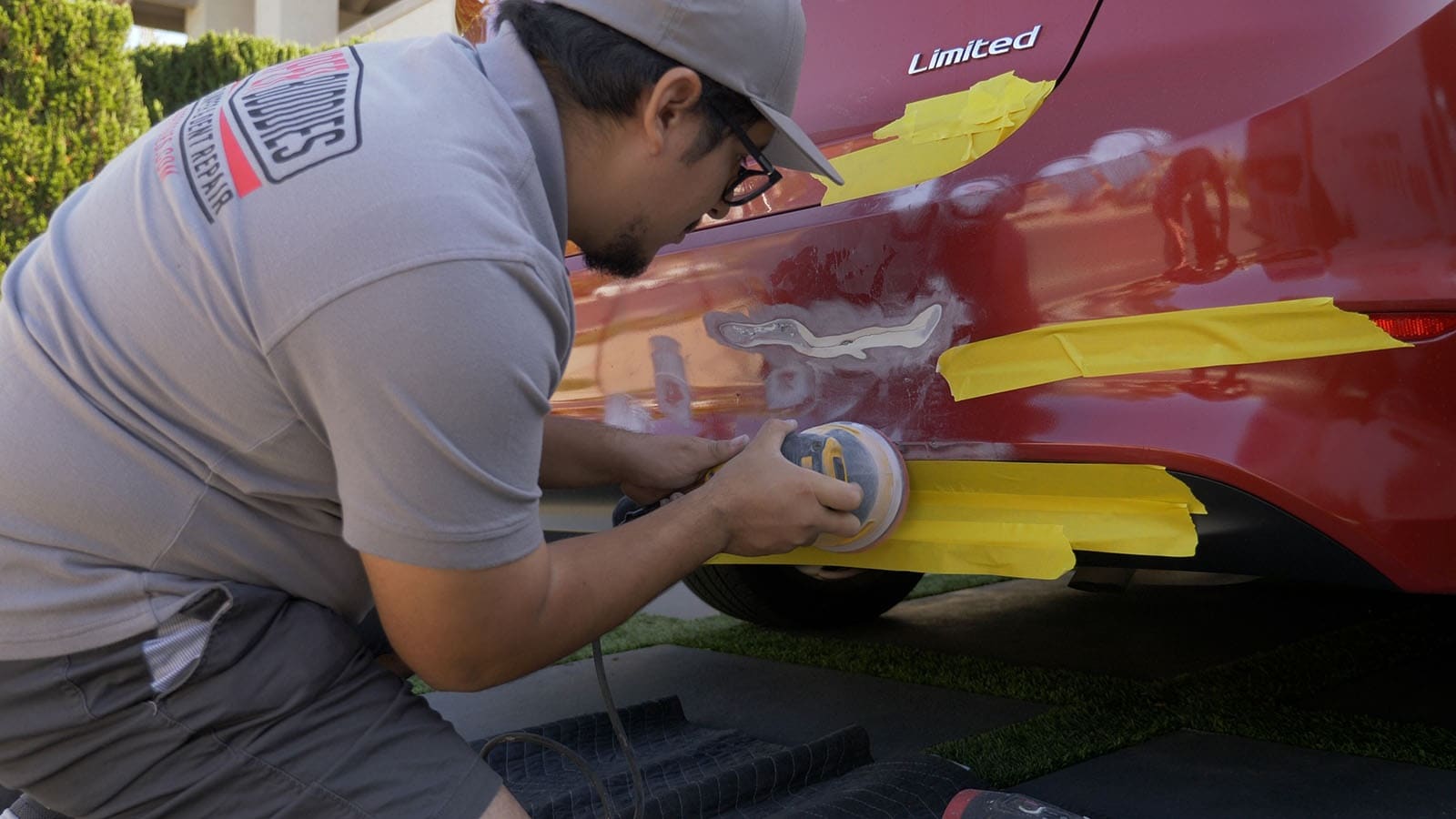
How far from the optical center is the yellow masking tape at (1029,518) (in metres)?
1.64

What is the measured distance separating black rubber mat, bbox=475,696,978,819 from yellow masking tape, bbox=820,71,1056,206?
3.11ft

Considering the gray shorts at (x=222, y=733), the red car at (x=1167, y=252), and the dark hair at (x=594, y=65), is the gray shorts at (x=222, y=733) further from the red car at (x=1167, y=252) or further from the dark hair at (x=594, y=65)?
the red car at (x=1167, y=252)

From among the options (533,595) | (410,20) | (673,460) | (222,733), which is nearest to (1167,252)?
(673,460)

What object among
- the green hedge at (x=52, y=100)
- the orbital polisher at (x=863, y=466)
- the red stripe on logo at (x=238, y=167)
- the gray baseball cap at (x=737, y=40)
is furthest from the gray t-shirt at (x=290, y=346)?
the green hedge at (x=52, y=100)

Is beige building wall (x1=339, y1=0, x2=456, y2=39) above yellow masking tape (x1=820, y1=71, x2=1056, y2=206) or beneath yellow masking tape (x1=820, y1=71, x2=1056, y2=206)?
above

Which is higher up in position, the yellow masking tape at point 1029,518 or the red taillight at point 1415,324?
the red taillight at point 1415,324

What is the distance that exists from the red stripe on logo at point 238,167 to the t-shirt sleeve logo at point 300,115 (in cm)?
1

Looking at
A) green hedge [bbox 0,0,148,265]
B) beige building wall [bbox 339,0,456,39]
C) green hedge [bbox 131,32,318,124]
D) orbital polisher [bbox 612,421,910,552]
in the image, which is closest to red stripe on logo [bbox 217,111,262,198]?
orbital polisher [bbox 612,421,910,552]

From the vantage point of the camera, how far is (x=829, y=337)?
193 cm

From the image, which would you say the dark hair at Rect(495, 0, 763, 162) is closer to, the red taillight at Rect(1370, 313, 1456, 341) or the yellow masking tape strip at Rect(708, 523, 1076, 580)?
the yellow masking tape strip at Rect(708, 523, 1076, 580)

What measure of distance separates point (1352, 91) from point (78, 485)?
1462 millimetres

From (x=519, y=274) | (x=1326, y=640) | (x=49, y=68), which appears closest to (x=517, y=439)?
(x=519, y=274)

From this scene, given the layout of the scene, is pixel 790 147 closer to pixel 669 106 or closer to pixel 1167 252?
pixel 669 106

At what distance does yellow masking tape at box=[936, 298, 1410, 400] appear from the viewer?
1.52m
